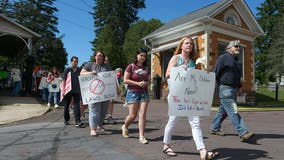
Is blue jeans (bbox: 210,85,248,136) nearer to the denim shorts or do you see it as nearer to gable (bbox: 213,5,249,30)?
the denim shorts

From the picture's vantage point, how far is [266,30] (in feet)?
177

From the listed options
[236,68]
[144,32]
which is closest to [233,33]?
[236,68]

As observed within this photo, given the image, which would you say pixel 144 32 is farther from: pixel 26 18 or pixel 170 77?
pixel 170 77

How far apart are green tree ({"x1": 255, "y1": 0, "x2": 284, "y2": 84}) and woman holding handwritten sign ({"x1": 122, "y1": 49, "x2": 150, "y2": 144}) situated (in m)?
48.7

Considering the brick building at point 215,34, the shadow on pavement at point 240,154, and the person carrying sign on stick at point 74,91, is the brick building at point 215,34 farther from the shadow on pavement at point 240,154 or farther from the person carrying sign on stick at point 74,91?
the shadow on pavement at point 240,154

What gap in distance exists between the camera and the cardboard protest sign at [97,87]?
677 centimetres

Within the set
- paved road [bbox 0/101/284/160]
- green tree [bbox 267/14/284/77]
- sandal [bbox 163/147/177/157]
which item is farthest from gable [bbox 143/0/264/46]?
green tree [bbox 267/14/284/77]

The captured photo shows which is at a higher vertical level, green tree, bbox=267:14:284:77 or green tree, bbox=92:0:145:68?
green tree, bbox=92:0:145:68

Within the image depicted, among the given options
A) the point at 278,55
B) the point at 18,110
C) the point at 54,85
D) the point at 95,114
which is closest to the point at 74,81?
the point at 95,114

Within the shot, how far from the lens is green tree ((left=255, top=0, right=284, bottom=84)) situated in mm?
52219

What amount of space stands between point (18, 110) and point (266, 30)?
5032cm

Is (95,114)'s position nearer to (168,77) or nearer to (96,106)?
(96,106)

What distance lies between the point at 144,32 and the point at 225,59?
44709mm

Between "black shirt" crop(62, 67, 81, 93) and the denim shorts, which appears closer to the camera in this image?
the denim shorts
